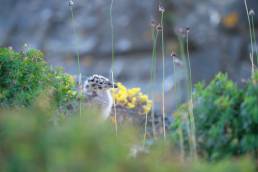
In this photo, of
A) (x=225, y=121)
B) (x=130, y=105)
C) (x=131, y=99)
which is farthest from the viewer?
(x=131, y=99)

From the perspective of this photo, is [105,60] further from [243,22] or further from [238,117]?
[238,117]

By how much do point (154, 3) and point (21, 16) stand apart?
3.53m

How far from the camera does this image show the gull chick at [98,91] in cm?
1067

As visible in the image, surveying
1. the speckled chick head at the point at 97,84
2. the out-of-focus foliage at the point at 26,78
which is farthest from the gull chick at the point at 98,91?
the out-of-focus foliage at the point at 26,78

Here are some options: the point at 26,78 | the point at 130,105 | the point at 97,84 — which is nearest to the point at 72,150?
the point at 26,78

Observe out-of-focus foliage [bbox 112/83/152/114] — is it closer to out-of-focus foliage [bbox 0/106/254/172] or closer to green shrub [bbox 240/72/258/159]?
green shrub [bbox 240/72/258/159]

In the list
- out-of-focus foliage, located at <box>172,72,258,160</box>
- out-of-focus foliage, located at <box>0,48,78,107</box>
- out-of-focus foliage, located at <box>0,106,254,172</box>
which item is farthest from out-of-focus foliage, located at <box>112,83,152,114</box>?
out-of-focus foliage, located at <box>0,106,254,172</box>

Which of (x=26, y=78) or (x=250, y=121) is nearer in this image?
(x=250, y=121)

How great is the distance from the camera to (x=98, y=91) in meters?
10.8

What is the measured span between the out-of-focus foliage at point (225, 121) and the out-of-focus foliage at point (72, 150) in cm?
165

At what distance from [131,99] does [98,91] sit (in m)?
1.18

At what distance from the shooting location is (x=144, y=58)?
1994 cm

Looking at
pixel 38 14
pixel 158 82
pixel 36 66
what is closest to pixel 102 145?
pixel 36 66

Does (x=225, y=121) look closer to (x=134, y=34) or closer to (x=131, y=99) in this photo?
(x=131, y=99)
